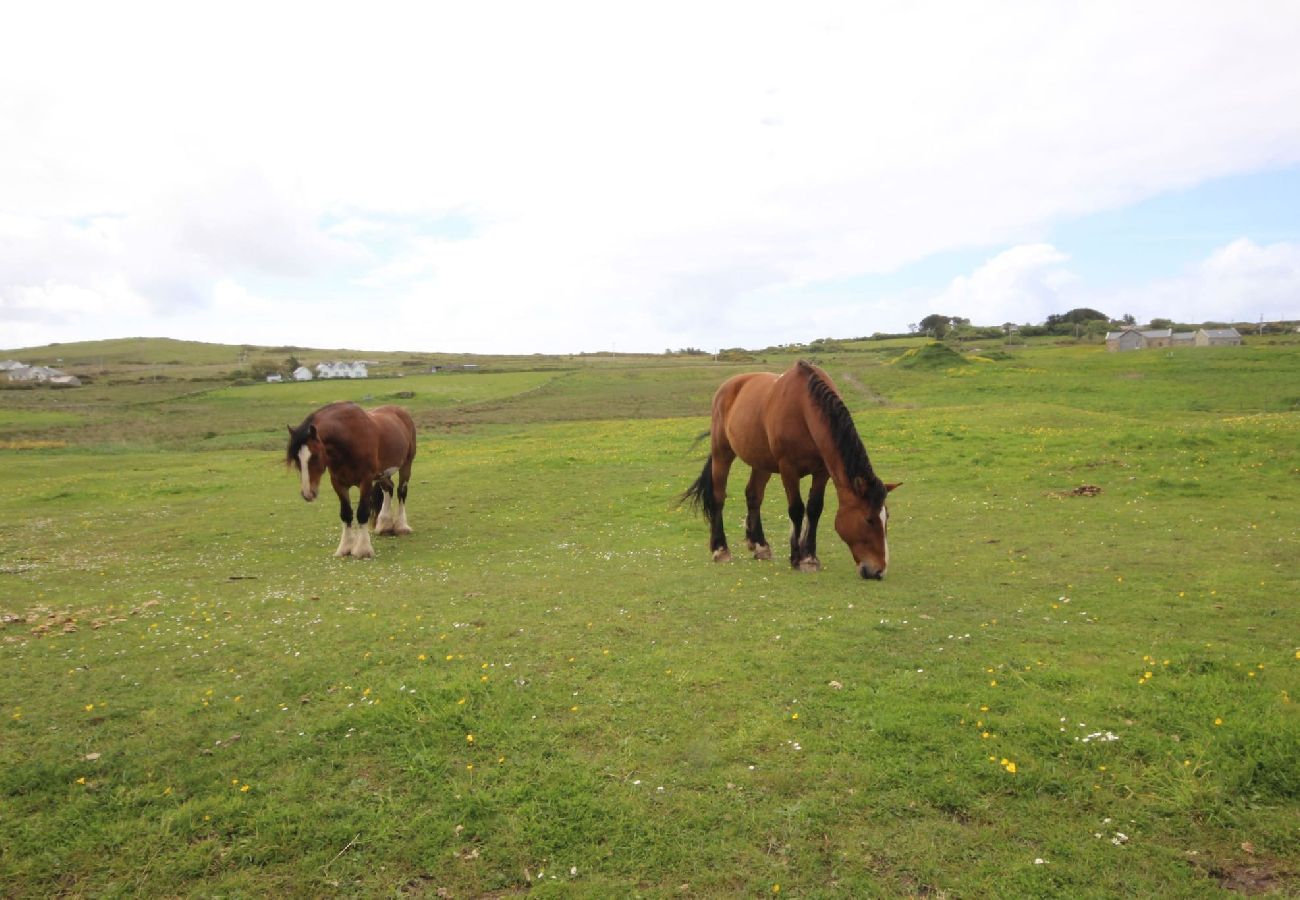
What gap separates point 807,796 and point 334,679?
4.33 meters

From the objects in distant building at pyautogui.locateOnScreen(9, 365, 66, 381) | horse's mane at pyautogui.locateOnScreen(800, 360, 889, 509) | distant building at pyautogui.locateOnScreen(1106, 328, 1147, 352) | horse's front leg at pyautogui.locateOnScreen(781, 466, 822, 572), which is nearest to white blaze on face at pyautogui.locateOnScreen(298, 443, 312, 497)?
horse's front leg at pyautogui.locateOnScreen(781, 466, 822, 572)

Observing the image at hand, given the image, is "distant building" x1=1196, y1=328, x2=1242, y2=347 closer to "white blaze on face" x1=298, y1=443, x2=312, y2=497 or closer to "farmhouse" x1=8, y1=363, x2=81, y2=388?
"white blaze on face" x1=298, y1=443, x2=312, y2=497

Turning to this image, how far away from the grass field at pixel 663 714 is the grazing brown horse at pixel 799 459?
0.60 m

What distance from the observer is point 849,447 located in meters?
9.76

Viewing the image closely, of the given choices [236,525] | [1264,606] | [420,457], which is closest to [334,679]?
[1264,606]

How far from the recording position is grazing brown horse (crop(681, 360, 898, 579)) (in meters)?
9.74

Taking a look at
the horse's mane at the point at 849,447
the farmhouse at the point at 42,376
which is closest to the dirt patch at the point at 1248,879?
the horse's mane at the point at 849,447

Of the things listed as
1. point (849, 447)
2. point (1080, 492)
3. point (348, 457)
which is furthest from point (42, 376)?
point (1080, 492)

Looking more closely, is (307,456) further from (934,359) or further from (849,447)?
(934,359)

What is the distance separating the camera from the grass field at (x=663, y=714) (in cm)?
420

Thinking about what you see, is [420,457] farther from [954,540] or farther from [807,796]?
[807,796]

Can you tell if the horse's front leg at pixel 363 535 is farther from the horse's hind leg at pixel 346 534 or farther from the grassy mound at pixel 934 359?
the grassy mound at pixel 934 359

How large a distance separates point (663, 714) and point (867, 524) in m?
4.95

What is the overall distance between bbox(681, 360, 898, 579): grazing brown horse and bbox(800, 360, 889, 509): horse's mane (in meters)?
0.01
